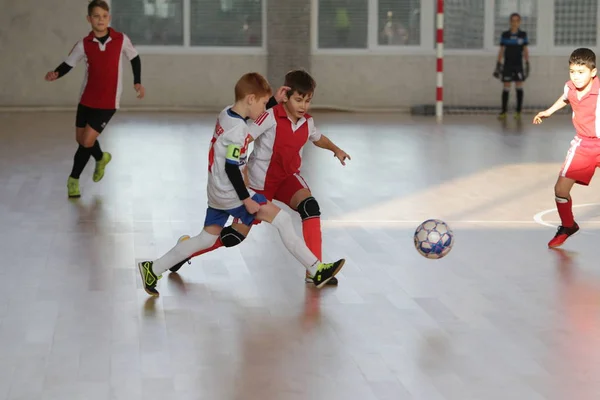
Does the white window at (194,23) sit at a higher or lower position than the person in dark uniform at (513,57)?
higher

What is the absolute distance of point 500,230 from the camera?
812 centimetres

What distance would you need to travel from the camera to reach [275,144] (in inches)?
252

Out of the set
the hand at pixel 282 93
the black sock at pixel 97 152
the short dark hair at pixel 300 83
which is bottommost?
the black sock at pixel 97 152

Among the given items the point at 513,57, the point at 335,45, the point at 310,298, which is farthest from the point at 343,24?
the point at 310,298

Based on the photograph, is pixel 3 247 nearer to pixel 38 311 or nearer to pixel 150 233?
pixel 150 233

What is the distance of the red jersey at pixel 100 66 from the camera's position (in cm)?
948

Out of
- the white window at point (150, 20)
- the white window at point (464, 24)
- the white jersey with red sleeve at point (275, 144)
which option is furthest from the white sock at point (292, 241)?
the white window at point (464, 24)

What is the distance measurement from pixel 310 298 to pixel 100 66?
420cm

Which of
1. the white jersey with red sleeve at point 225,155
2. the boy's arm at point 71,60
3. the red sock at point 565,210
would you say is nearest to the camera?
the white jersey with red sleeve at point 225,155

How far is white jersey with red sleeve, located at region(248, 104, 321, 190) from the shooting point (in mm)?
6344

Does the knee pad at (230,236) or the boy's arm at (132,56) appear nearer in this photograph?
the knee pad at (230,236)

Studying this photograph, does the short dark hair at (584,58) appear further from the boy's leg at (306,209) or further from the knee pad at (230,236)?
the knee pad at (230,236)

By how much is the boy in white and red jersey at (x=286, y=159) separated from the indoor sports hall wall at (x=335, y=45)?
1204 cm

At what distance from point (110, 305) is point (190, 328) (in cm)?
65
